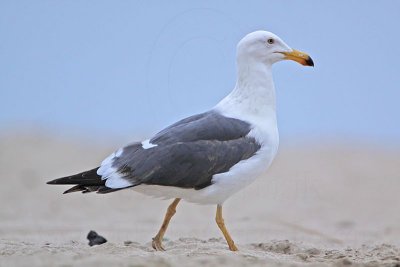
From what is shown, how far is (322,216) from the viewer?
42.0 ft

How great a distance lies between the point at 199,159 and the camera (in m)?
7.28

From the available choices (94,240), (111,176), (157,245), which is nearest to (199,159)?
(111,176)

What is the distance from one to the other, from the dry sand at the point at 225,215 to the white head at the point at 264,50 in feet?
5.79

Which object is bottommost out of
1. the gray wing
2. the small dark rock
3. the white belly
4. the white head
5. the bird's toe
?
the bird's toe

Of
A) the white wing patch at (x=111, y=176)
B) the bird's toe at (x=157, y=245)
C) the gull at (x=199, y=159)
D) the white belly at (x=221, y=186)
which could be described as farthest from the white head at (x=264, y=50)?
the bird's toe at (x=157, y=245)

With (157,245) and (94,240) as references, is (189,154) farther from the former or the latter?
(94,240)

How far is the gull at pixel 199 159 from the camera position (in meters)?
7.19

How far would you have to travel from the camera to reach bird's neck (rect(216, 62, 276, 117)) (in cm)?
786

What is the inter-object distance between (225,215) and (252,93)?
5.16 meters

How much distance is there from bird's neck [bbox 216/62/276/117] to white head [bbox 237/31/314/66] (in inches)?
2.3

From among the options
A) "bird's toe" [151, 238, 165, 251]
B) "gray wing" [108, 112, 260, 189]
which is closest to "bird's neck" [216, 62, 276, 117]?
"gray wing" [108, 112, 260, 189]

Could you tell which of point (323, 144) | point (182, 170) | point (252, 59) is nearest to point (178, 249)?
point (182, 170)

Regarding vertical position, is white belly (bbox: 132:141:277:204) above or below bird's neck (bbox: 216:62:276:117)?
below

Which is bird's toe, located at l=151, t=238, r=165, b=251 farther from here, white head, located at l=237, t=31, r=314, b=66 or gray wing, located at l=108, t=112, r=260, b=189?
white head, located at l=237, t=31, r=314, b=66
